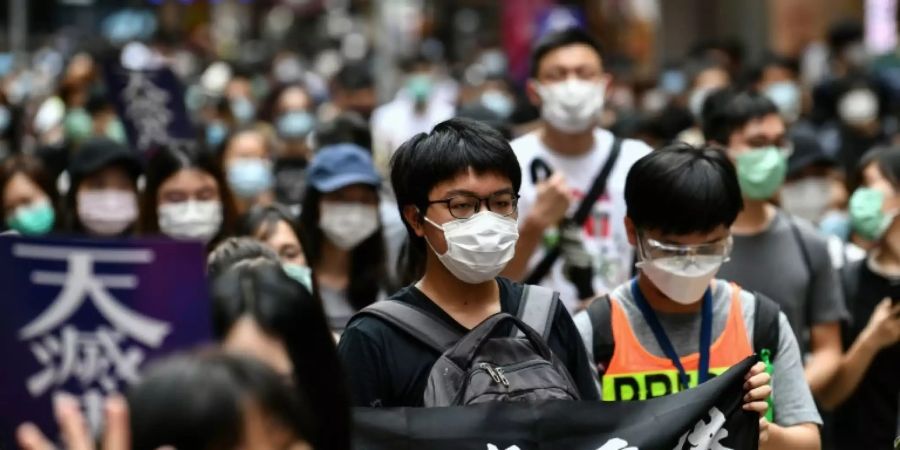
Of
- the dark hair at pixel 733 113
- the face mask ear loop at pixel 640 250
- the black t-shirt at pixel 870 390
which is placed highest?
the dark hair at pixel 733 113

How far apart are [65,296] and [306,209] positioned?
4165 millimetres

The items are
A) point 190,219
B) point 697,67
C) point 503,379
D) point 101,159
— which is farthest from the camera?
point 697,67

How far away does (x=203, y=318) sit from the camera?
11.2 feet

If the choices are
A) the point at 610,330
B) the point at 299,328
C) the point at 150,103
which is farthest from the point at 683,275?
the point at 150,103

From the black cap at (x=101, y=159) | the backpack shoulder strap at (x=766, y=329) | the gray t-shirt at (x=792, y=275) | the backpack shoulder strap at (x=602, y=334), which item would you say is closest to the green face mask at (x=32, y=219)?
the black cap at (x=101, y=159)

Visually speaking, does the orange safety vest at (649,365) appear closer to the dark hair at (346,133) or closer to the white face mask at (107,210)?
the white face mask at (107,210)

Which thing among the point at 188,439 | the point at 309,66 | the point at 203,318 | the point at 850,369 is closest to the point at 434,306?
the point at 203,318

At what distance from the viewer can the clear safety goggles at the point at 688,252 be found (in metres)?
4.93

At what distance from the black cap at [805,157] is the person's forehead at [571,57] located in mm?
2096

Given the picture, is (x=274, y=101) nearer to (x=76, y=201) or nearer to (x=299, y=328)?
(x=76, y=201)

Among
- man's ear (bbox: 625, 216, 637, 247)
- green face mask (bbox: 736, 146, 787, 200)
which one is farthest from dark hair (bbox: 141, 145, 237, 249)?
man's ear (bbox: 625, 216, 637, 247)

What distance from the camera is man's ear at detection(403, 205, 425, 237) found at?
4641 millimetres

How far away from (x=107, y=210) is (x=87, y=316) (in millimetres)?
4719

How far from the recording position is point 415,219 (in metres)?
4.65
